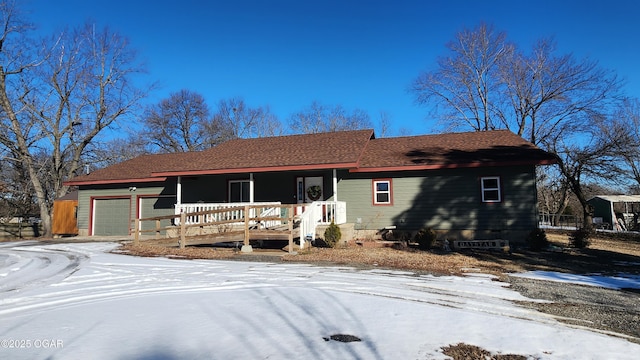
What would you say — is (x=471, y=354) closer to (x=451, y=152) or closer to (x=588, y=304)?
(x=588, y=304)

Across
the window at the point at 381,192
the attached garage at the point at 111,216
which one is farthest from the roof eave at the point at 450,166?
the attached garage at the point at 111,216

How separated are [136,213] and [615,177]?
1016 inches

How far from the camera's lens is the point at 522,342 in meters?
3.90

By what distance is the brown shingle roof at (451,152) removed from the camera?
44.5 feet

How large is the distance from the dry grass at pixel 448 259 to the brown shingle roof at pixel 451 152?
3.27 m

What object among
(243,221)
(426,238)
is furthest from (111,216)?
(426,238)

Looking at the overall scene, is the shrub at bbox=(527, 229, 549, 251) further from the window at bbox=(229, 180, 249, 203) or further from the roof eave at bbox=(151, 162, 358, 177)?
the window at bbox=(229, 180, 249, 203)

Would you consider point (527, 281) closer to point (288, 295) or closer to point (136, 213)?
point (288, 295)

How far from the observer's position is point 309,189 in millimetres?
15852

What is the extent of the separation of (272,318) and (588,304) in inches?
190

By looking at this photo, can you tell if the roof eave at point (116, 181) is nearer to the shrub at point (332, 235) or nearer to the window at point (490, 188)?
the shrub at point (332, 235)

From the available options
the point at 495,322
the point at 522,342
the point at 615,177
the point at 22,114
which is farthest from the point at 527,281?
the point at 22,114

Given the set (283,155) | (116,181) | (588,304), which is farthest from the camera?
(116,181)

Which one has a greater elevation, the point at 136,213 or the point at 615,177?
the point at 615,177
